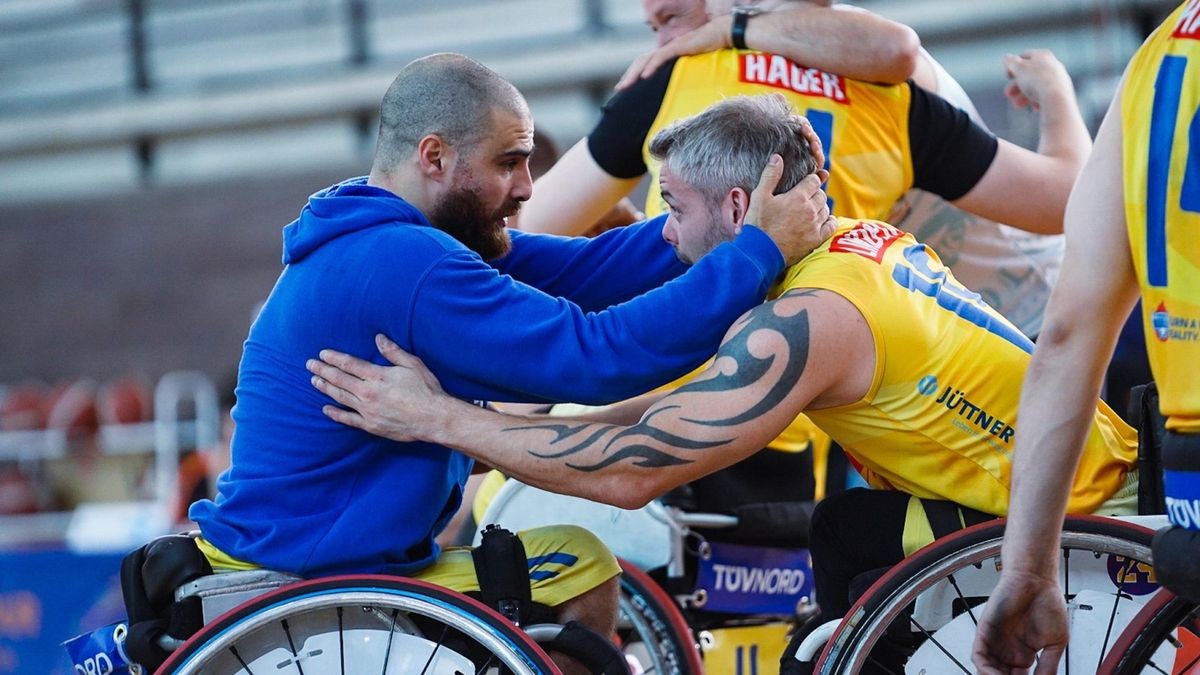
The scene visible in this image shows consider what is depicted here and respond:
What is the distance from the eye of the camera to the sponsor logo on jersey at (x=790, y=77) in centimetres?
320

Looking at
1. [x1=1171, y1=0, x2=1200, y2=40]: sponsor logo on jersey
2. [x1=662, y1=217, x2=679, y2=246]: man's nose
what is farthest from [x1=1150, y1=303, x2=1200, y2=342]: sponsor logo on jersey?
[x1=662, y1=217, x2=679, y2=246]: man's nose

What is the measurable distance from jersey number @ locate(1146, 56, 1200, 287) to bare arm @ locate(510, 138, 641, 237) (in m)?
1.73

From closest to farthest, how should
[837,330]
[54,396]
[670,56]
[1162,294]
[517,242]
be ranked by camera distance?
1. [1162,294]
2. [837,330]
3. [517,242]
4. [670,56]
5. [54,396]

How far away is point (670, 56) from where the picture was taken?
3.27 meters

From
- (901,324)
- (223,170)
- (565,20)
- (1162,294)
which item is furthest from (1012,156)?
(223,170)

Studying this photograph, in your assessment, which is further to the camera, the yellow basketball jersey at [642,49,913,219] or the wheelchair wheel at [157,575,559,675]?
the yellow basketball jersey at [642,49,913,219]

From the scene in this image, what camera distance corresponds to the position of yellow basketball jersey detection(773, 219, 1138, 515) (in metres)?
2.41

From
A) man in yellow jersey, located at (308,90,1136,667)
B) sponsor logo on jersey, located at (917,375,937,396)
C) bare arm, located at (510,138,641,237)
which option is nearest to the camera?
man in yellow jersey, located at (308,90,1136,667)

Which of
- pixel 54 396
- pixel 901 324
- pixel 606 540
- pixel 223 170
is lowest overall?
pixel 54 396

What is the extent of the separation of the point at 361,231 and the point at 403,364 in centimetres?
24

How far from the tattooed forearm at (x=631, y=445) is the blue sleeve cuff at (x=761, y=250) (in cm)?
28

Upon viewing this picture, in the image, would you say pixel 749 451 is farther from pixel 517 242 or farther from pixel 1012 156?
pixel 1012 156

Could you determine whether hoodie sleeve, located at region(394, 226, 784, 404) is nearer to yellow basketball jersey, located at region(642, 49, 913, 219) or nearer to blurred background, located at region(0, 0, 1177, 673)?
yellow basketball jersey, located at region(642, 49, 913, 219)

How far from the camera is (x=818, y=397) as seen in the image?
240 centimetres
